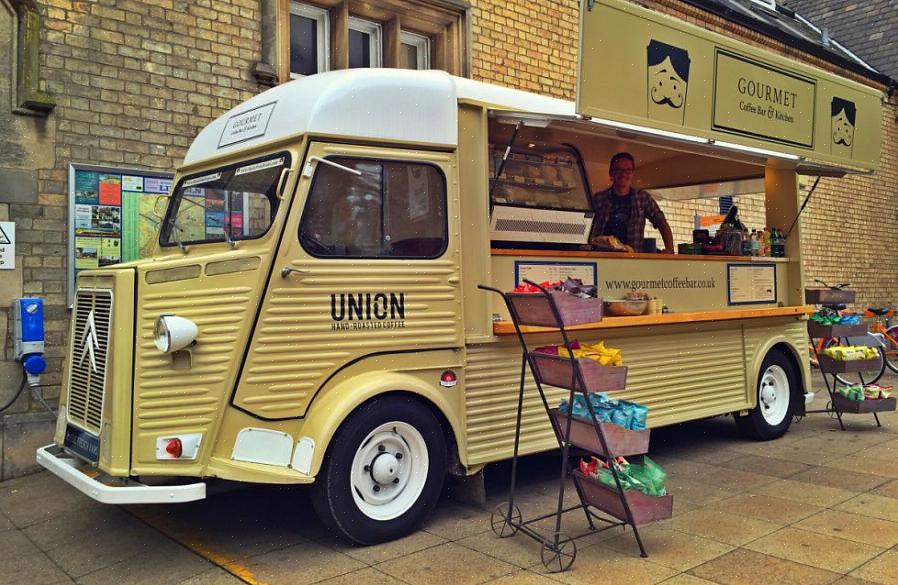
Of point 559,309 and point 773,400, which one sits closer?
point 559,309

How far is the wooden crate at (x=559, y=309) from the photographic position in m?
4.32

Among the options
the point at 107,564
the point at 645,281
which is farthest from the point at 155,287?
the point at 645,281

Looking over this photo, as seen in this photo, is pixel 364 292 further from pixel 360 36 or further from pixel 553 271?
pixel 360 36

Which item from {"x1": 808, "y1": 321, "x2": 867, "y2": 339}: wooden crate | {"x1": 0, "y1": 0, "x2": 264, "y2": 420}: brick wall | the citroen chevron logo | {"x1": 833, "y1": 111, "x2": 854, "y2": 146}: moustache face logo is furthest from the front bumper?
{"x1": 808, "y1": 321, "x2": 867, "y2": 339}: wooden crate

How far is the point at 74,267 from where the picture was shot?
6453 millimetres

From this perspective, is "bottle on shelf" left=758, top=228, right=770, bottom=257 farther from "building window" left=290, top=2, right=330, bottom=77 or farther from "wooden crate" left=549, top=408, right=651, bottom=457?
"building window" left=290, top=2, right=330, bottom=77

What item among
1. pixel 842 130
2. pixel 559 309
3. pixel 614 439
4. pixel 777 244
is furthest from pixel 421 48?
pixel 614 439

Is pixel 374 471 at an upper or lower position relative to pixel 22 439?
upper

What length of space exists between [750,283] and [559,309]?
12.4 ft

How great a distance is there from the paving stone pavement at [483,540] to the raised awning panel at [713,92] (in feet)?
8.40

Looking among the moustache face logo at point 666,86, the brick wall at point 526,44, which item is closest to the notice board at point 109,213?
the moustache face logo at point 666,86

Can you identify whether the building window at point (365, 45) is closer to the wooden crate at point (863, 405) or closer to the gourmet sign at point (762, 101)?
the gourmet sign at point (762, 101)

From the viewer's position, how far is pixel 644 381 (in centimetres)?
599

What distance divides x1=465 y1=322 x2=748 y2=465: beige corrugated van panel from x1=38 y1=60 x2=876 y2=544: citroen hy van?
0.02 metres
